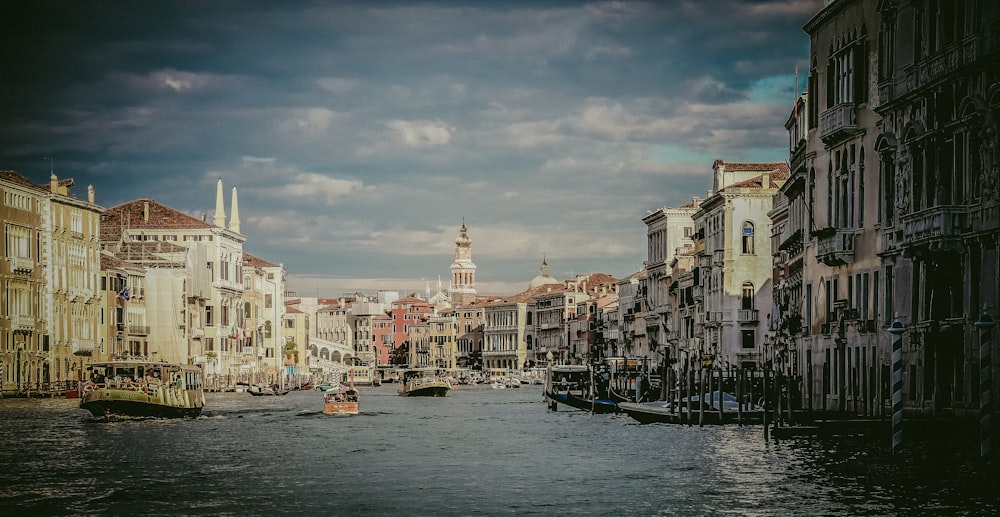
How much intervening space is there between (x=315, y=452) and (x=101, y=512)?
13079mm

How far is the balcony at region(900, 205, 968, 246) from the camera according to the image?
27.8 metres

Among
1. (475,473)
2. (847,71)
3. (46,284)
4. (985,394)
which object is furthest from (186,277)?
(985,394)

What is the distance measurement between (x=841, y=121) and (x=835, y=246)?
9.86 feet

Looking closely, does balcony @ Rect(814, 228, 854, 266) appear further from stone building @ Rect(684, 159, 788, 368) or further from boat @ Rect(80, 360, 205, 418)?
stone building @ Rect(684, 159, 788, 368)

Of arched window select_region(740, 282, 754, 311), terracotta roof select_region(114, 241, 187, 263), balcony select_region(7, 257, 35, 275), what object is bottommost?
arched window select_region(740, 282, 754, 311)

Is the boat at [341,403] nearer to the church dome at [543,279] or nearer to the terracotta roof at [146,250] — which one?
the terracotta roof at [146,250]

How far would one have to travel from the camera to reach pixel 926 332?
29.5 meters

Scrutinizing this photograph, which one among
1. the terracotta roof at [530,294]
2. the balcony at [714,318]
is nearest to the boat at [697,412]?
the balcony at [714,318]

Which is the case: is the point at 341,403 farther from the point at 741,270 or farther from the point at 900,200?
the point at 900,200

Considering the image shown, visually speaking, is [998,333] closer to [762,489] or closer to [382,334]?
[762,489]

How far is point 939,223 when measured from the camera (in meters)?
28.1

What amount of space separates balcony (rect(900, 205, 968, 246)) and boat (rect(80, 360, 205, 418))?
28047 mm

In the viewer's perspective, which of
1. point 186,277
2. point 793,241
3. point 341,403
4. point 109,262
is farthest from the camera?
point 186,277

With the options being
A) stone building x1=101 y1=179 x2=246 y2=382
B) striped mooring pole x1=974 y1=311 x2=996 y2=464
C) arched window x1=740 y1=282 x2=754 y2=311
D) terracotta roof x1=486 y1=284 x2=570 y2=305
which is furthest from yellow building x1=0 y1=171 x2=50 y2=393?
terracotta roof x1=486 y1=284 x2=570 y2=305
